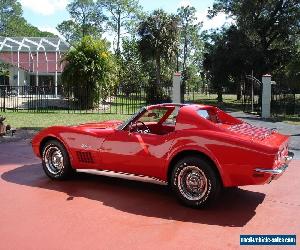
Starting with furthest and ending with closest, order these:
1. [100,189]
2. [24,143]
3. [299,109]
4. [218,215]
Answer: [299,109], [24,143], [100,189], [218,215]

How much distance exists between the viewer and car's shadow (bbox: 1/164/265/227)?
507 centimetres

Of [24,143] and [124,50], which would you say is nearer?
[24,143]

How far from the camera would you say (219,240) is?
4293 mm

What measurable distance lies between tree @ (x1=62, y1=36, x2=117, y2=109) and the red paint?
16562 millimetres

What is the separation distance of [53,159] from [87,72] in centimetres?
1680

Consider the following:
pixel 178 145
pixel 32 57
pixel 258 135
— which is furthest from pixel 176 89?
pixel 32 57

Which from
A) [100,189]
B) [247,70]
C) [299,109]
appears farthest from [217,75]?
[100,189]

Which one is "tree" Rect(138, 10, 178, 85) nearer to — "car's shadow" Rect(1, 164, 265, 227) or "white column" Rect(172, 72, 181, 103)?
"white column" Rect(172, 72, 181, 103)

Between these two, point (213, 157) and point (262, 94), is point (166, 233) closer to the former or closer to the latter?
point (213, 157)

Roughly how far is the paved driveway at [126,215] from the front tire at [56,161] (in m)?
0.15

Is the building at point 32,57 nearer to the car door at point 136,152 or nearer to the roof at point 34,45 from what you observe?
the roof at point 34,45

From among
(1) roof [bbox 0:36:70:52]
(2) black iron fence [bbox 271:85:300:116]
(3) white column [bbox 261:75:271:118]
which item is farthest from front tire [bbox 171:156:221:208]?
(1) roof [bbox 0:36:70:52]

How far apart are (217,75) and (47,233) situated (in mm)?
29919

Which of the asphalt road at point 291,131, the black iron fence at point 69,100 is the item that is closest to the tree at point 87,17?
the black iron fence at point 69,100
